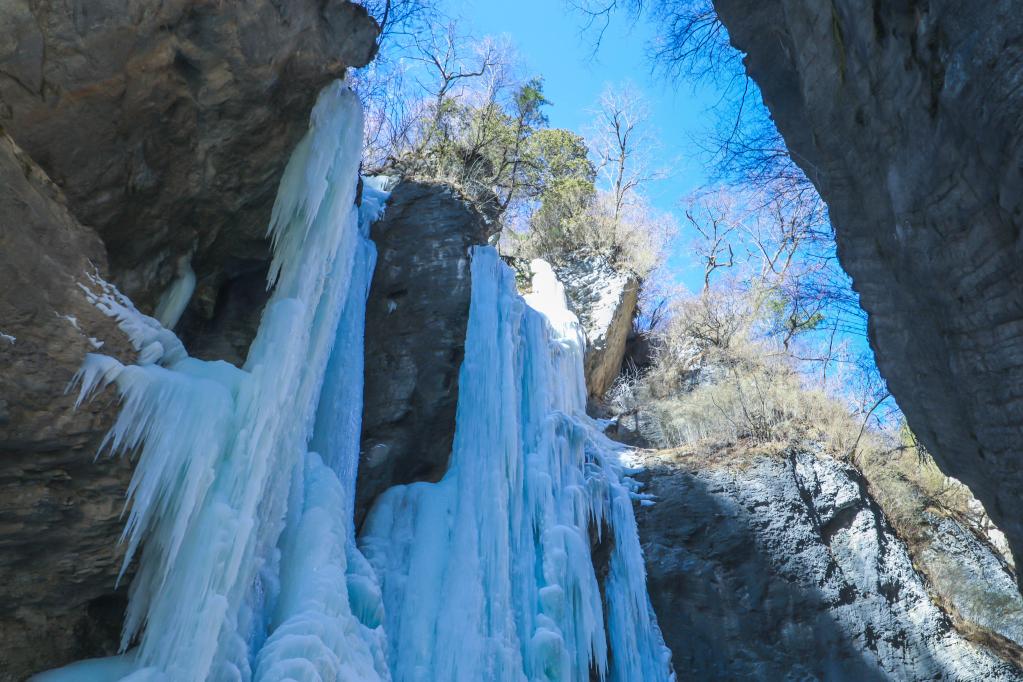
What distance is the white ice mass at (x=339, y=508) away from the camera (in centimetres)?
408

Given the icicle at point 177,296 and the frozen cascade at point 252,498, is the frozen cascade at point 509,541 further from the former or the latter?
the icicle at point 177,296

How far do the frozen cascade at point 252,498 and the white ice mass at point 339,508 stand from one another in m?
0.01

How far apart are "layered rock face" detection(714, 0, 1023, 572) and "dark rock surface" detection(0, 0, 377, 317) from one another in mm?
3560

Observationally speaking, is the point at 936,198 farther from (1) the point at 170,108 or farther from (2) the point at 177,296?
(2) the point at 177,296

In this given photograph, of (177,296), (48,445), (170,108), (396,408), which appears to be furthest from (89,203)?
(396,408)

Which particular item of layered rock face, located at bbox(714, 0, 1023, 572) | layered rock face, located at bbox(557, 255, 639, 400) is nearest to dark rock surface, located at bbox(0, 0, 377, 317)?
layered rock face, located at bbox(714, 0, 1023, 572)

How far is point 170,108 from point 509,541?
437cm

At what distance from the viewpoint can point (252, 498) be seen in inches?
170

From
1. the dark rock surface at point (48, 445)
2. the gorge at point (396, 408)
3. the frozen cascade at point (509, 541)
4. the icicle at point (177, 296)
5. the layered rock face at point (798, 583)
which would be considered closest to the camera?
the dark rock surface at point (48, 445)

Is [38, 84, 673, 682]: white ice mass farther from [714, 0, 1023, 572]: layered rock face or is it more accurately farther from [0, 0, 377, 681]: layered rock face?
[714, 0, 1023, 572]: layered rock face

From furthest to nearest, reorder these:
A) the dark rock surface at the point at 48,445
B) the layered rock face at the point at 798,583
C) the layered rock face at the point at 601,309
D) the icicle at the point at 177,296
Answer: the layered rock face at the point at 601,309 → the layered rock face at the point at 798,583 → the icicle at the point at 177,296 → the dark rock surface at the point at 48,445

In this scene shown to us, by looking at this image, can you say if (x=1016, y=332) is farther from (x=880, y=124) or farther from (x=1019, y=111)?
(x=880, y=124)

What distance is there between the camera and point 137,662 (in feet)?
12.5

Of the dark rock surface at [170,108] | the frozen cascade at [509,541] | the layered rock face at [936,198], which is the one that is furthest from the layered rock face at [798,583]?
the dark rock surface at [170,108]
